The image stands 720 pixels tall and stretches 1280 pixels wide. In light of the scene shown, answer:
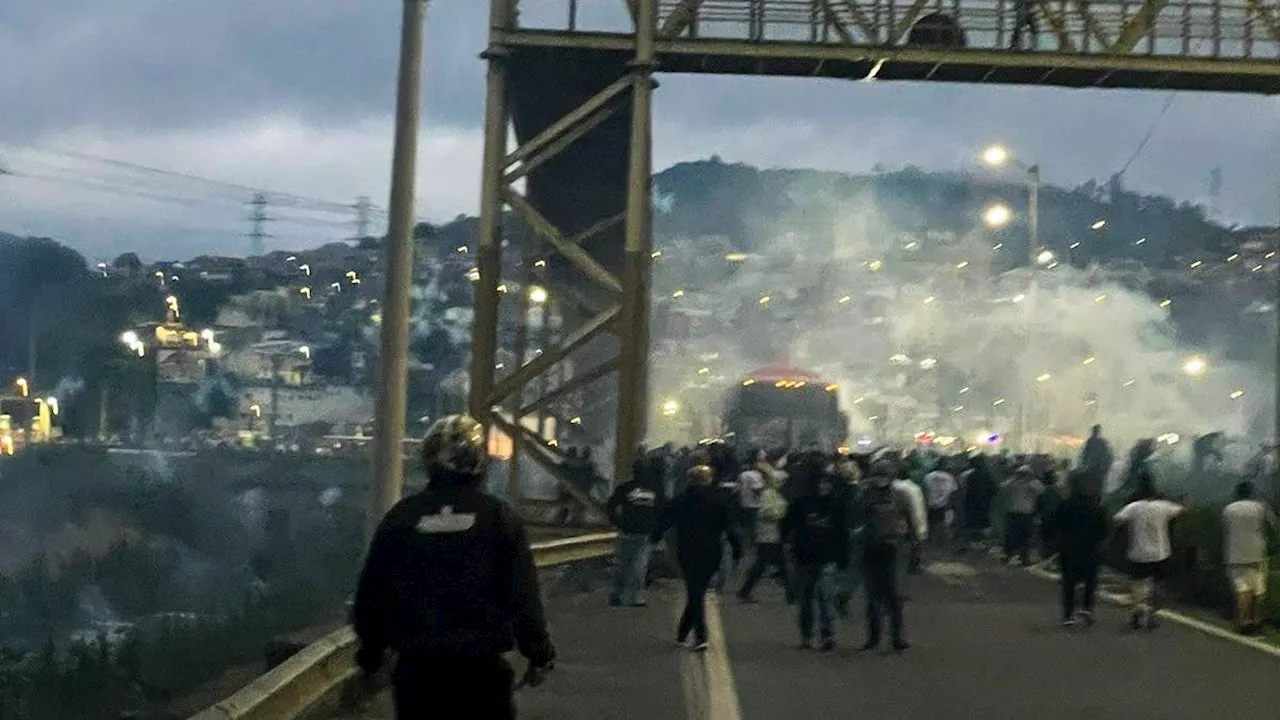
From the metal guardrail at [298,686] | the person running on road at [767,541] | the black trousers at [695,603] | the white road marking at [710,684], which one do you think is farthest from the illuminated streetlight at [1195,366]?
the metal guardrail at [298,686]

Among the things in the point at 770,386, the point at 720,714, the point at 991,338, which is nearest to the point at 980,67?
the point at 720,714

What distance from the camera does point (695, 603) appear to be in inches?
617

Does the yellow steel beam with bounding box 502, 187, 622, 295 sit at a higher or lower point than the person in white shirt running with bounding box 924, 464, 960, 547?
higher

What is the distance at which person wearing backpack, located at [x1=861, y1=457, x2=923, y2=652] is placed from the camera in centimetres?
1550

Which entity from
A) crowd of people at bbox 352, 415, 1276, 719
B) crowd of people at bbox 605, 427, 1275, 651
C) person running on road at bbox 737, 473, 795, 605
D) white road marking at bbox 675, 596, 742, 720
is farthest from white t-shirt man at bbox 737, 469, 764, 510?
white road marking at bbox 675, 596, 742, 720

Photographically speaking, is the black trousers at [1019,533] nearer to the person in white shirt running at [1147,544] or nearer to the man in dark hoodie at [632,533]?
the man in dark hoodie at [632,533]

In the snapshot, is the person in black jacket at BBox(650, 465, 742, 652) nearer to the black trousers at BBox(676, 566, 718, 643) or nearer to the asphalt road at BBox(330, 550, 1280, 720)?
the black trousers at BBox(676, 566, 718, 643)

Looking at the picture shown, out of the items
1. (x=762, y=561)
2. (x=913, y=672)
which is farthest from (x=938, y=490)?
(x=913, y=672)

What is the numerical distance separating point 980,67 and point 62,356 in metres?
83.8

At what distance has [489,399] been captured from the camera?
21.5 metres

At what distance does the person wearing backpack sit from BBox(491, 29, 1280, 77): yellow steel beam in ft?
24.2

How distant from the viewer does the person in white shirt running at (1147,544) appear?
17484 millimetres

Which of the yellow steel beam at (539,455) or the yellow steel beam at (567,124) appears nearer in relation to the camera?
the yellow steel beam at (567,124)

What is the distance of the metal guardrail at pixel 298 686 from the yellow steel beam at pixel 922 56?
1137cm
